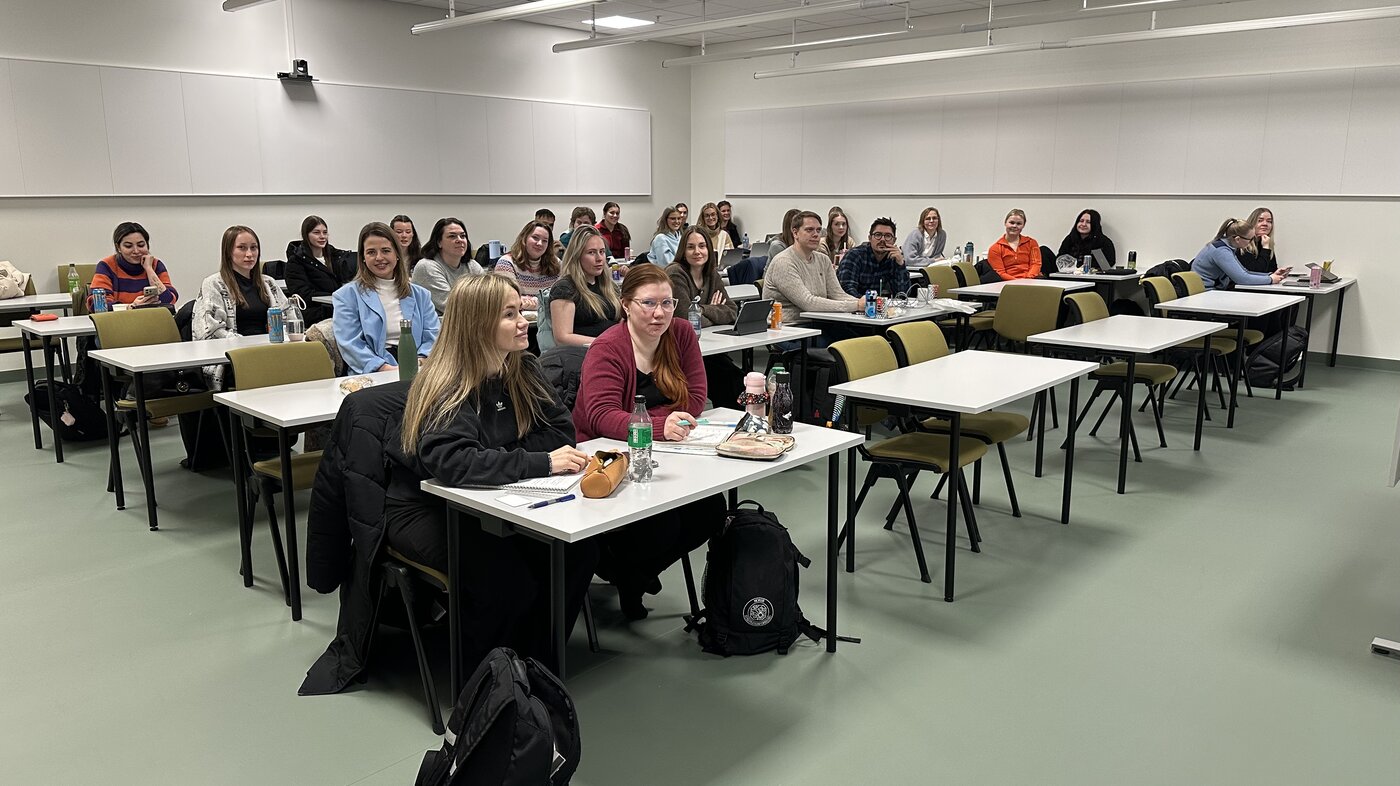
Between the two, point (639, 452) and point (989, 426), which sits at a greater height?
point (639, 452)

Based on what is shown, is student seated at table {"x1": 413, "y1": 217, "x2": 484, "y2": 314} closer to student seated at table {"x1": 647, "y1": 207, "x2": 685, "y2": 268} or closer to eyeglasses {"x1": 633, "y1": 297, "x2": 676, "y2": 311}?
eyeglasses {"x1": 633, "y1": 297, "x2": 676, "y2": 311}

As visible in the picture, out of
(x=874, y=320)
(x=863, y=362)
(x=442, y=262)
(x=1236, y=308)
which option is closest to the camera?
(x=863, y=362)

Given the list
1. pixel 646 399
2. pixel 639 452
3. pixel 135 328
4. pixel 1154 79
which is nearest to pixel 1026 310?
pixel 1154 79

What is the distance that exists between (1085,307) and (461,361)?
4222mm

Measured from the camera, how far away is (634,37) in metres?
9.01

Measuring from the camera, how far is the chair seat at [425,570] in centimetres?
261

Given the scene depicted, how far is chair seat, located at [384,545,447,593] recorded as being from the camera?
2607 mm

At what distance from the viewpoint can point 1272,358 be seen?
7.25 m

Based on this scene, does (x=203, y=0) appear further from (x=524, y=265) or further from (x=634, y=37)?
(x=524, y=265)

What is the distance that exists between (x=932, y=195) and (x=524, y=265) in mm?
6112

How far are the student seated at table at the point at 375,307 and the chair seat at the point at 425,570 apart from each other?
1751 mm

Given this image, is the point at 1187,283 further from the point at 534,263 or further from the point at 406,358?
the point at 406,358

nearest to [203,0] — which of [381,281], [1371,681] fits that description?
[381,281]

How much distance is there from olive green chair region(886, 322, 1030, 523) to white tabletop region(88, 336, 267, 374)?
2.97 meters
